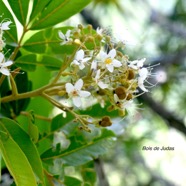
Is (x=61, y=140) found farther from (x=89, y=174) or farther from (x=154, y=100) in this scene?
(x=154, y=100)

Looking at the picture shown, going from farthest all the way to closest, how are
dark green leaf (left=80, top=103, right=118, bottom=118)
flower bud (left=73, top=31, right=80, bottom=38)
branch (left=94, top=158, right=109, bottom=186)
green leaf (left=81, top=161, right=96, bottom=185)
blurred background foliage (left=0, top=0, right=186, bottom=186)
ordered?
blurred background foliage (left=0, top=0, right=186, bottom=186), branch (left=94, top=158, right=109, bottom=186), green leaf (left=81, top=161, right=96, bottom=185), dark green leaf (left=80, top=103, right=118, bottom=118), flower bud (left=73, top=31, right=80, bottom=38)

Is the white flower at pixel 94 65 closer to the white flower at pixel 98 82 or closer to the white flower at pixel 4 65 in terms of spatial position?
the white flower at pixel 98 82

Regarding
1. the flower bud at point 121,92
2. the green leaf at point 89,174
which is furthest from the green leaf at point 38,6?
the green leaf at point 89,174

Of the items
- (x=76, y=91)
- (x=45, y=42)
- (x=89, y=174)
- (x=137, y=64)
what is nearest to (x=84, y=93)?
(x=76, y=91)

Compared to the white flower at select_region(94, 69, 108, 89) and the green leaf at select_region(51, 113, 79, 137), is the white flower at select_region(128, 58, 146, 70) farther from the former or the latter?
the green leaf at select_region(51, 113, 79, 137)

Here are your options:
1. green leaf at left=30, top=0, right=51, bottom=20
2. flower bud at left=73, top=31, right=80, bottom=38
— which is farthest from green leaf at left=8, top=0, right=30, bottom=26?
flower bud at left=73, top=31, right=80, bottom=38
